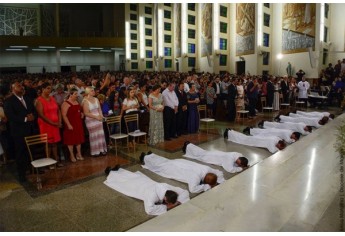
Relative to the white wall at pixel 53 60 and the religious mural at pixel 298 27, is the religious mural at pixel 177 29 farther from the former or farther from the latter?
the religious mural at pixel 298 27

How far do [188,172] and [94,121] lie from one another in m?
2.53

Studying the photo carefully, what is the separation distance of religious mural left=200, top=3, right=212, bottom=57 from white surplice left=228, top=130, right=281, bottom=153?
54.9ft

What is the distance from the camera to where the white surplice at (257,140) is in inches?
270

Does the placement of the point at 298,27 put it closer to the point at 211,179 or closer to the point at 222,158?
the point at 222,158

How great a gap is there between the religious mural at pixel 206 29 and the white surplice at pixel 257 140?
16742mm

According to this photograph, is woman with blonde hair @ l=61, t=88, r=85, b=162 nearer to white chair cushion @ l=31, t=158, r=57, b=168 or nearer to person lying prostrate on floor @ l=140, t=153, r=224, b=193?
white chair cushion @ l=31, t=158, r=57, b=168

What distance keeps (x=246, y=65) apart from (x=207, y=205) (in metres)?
18.5

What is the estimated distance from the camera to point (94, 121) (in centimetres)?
636

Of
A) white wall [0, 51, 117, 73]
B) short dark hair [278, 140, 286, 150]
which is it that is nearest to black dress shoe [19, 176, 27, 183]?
short dark hair [278, 140, 286, 150]

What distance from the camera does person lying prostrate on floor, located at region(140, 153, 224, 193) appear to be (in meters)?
4.70

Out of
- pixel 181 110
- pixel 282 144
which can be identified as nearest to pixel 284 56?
pixel 181 110

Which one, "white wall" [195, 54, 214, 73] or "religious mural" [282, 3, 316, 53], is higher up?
"religious mural" [282, 3, 316, 53]

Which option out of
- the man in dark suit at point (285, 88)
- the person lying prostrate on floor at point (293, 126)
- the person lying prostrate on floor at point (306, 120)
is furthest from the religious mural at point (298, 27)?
the person lying prostrate on floor at point (293, 126)

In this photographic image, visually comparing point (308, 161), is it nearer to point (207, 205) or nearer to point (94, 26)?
point (207, 205)
